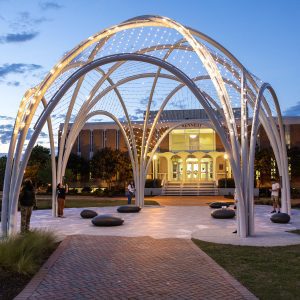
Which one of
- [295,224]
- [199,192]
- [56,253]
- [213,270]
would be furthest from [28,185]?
[199,192]

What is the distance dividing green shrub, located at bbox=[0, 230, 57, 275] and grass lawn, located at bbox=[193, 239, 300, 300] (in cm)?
431

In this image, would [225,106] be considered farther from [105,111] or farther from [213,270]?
[105,111]

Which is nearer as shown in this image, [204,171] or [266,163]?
[266,163]

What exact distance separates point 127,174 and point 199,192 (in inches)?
350

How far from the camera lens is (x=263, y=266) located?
9.58m

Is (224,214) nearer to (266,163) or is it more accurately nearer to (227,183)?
(227,183)

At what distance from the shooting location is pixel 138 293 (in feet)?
24.4

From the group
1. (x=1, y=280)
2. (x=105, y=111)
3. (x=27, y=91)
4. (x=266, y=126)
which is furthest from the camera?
(x=105, y=111)

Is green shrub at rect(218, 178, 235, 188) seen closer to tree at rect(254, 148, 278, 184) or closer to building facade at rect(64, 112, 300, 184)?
tree at rect(254, 148, 278, 184)

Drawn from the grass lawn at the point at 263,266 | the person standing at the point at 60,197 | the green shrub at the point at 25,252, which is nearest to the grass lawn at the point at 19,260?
the green shrub at the point at 25,252

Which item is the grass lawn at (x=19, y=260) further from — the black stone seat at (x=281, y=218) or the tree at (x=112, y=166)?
the tree at (x=112, y=166)

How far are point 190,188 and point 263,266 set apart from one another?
3764 cm

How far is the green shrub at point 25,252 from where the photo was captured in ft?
28.8

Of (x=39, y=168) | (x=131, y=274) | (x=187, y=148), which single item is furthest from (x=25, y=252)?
(x=187, y=148)
